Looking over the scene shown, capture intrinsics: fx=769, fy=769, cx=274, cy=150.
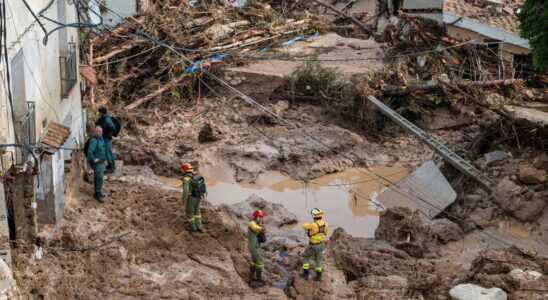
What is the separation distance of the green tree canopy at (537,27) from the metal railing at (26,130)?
10.4 m

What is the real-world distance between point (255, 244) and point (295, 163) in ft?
22.5

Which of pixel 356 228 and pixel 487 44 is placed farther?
pixel 487 44

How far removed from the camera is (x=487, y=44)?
865 inches

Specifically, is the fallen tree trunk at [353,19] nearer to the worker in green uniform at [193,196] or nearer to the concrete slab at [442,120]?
the concrete slab at [442,120]

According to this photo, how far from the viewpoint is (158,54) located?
21.7 metres

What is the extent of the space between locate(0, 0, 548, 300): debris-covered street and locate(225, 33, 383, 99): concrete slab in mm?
68

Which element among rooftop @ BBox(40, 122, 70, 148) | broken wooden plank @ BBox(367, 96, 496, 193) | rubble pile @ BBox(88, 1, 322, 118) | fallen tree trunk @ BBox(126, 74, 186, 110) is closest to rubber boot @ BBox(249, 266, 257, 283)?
rooftop @ BBox(40, 122, 70, 148)

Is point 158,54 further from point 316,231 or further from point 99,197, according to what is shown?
point 316,231

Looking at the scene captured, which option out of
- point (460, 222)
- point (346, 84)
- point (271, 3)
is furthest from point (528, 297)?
point (271, 3)

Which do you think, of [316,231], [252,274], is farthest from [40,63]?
[316,231]

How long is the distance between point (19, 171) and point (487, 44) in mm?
14849

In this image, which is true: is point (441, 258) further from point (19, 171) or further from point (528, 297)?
point (19, 171)

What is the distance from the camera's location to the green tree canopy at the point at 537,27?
1608 cm

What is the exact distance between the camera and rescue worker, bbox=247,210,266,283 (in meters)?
12.3
